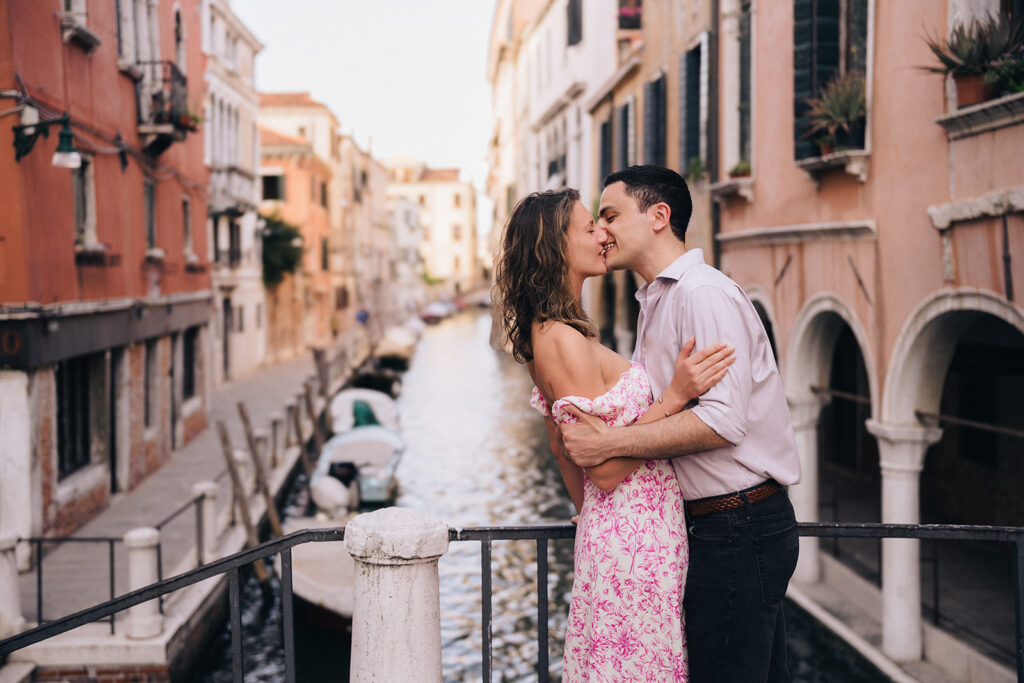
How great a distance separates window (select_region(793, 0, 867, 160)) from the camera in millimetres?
8219

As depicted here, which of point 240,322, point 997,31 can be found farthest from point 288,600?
point 240,322

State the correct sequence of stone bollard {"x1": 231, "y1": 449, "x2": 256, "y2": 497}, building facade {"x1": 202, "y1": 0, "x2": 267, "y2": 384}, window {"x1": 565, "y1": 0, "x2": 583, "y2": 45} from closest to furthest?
stone bollard {"x1": 231, "y1": 449, "x2": 256, "y2": 497} < window {"x1": 565, "y1": 0, "x2": 583, "y2": 45} < building facade {"x1": 202, "y1": 0, "x2": 267, "y2": 384}

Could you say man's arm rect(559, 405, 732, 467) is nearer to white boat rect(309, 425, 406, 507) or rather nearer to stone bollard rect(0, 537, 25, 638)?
stone bollard rect(0, 537, 25, 638)

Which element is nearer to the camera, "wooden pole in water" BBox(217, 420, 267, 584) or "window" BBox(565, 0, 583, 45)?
"wooden pole in water" BBox(217, 420, 267, 584)

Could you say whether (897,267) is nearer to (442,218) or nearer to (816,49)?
(816,49)

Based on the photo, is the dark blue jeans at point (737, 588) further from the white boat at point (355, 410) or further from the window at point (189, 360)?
the white boat at point (355, 410)

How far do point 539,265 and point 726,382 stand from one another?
1.72 ft

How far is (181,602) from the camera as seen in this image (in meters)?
8.61

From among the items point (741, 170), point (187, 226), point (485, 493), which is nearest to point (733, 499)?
point (741, 170)

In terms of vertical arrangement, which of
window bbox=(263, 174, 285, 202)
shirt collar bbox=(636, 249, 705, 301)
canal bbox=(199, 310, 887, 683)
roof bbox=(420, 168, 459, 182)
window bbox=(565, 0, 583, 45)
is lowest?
canal bbox=(199, 310, 887, 683)

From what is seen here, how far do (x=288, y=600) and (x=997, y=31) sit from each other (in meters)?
5.17

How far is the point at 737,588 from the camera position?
91.4 inches

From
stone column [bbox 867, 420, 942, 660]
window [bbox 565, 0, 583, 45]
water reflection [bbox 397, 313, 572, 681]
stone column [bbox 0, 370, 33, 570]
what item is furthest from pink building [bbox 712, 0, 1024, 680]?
window [bbox 565, 0, 583, 45]

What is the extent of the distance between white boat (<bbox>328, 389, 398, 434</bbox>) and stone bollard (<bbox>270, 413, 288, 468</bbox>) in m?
2.32
